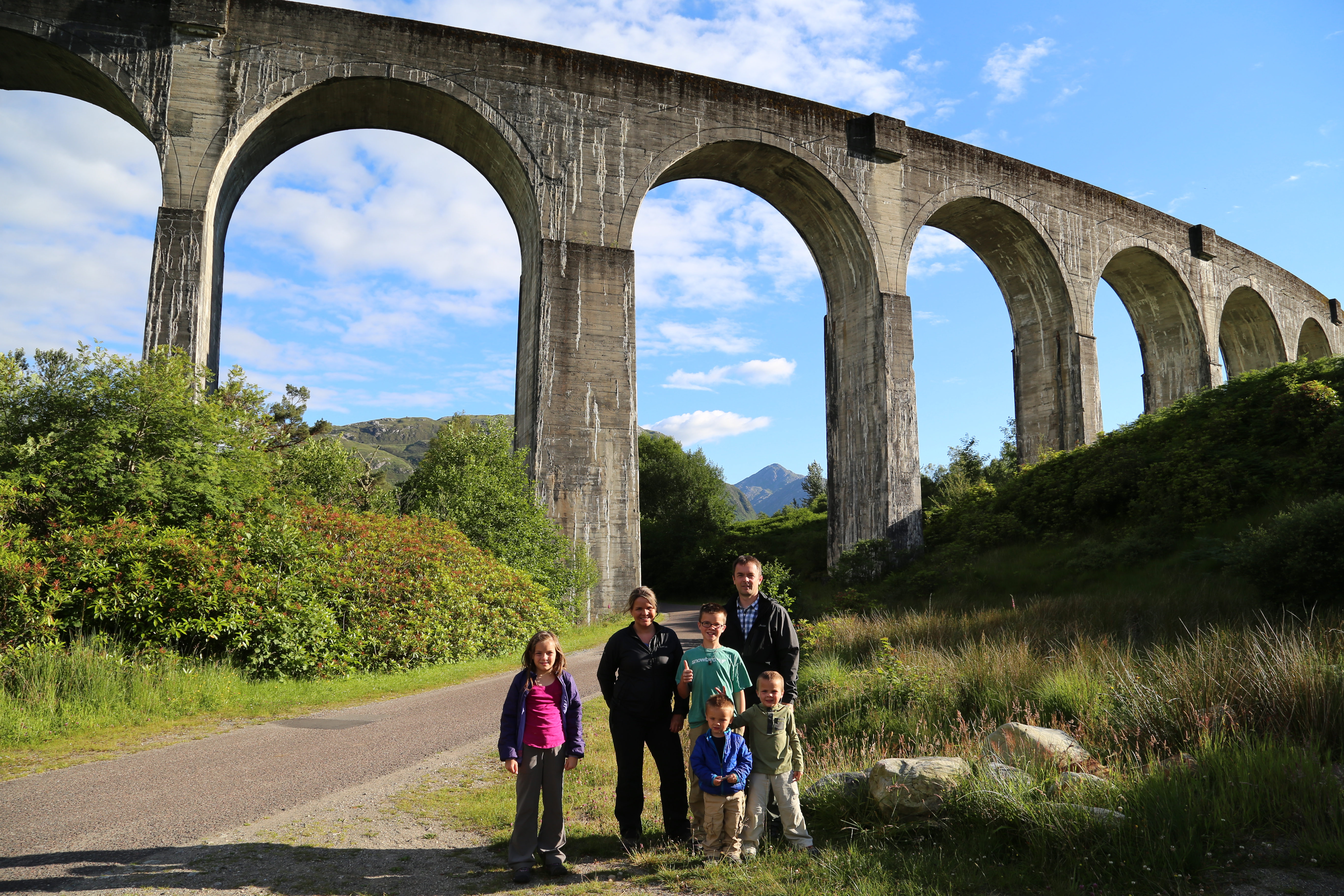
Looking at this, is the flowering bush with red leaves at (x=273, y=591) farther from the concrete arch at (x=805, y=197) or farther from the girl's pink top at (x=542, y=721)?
the concrete arch at (x=805, y=197)

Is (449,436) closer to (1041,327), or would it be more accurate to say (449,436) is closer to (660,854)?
(1041,327)

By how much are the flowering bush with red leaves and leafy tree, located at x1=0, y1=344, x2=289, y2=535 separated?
19.5 inches

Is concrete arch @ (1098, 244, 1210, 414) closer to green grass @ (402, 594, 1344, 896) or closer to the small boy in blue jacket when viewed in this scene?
green grass @ (402, 594, 1344, 896)

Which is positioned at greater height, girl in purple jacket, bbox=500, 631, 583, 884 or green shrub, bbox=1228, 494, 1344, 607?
green shrub, bbox=1228, 494, 1344, 607

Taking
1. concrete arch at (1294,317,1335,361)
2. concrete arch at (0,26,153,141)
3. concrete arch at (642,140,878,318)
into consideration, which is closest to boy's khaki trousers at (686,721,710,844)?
concrete arch at (642,140,878,318)

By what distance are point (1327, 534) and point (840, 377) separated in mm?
13293

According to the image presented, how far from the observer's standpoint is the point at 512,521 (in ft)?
53.4

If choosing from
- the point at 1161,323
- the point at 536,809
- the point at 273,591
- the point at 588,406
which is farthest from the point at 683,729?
the point at 1161,323

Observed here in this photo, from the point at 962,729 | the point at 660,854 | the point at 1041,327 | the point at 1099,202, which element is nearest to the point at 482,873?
the point at 660,854

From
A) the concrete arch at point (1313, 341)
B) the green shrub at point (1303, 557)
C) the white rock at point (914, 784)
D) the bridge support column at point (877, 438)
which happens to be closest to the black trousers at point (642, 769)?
→ the white rock at point (914, 784)

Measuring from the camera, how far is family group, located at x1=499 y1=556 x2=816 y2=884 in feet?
14.6

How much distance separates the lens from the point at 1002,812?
4.53 m

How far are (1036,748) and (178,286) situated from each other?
16.9m

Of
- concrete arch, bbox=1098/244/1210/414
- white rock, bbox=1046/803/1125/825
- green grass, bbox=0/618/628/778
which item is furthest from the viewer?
concrete arch, bbox=1098/244/1210/414
